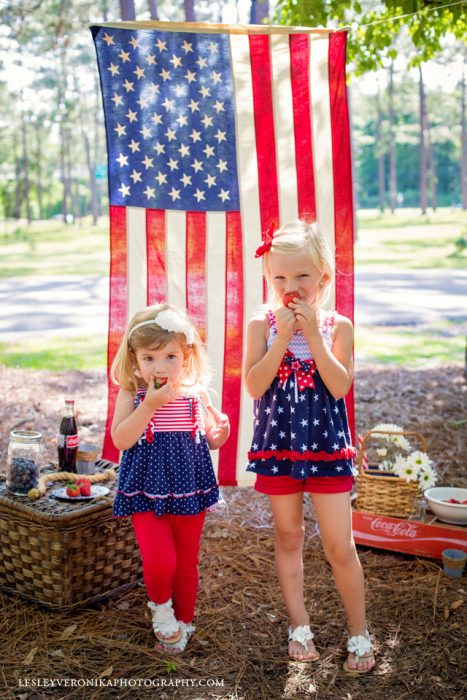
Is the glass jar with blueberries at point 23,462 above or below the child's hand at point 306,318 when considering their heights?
below

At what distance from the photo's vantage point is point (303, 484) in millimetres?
2863

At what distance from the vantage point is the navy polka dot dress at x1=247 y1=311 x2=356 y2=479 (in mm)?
2762

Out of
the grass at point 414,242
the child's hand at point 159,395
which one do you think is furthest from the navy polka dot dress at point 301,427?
the grass at point 414,242

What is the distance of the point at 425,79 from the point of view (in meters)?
37.1

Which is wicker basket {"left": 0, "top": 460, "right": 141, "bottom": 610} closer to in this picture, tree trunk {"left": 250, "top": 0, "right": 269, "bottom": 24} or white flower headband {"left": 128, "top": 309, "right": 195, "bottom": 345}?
white flower headband {"left": 128, "top": 309, "right": 195, "bottom": 345}

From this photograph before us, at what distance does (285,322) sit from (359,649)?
1.27 meters

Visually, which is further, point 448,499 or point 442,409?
point 442,409

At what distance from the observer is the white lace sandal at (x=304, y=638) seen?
2906 mm

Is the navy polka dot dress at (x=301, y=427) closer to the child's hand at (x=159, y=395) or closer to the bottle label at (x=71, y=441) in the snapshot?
the child's hand at (x=159, y=395)

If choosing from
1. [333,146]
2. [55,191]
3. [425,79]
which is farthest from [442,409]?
[55,191]

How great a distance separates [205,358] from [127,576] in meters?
1.10

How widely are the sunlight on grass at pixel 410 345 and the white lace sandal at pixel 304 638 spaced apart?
19.1 ft

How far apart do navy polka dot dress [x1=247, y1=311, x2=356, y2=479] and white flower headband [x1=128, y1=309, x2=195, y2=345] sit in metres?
0.31

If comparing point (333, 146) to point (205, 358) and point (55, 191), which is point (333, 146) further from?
point (55, 191)
